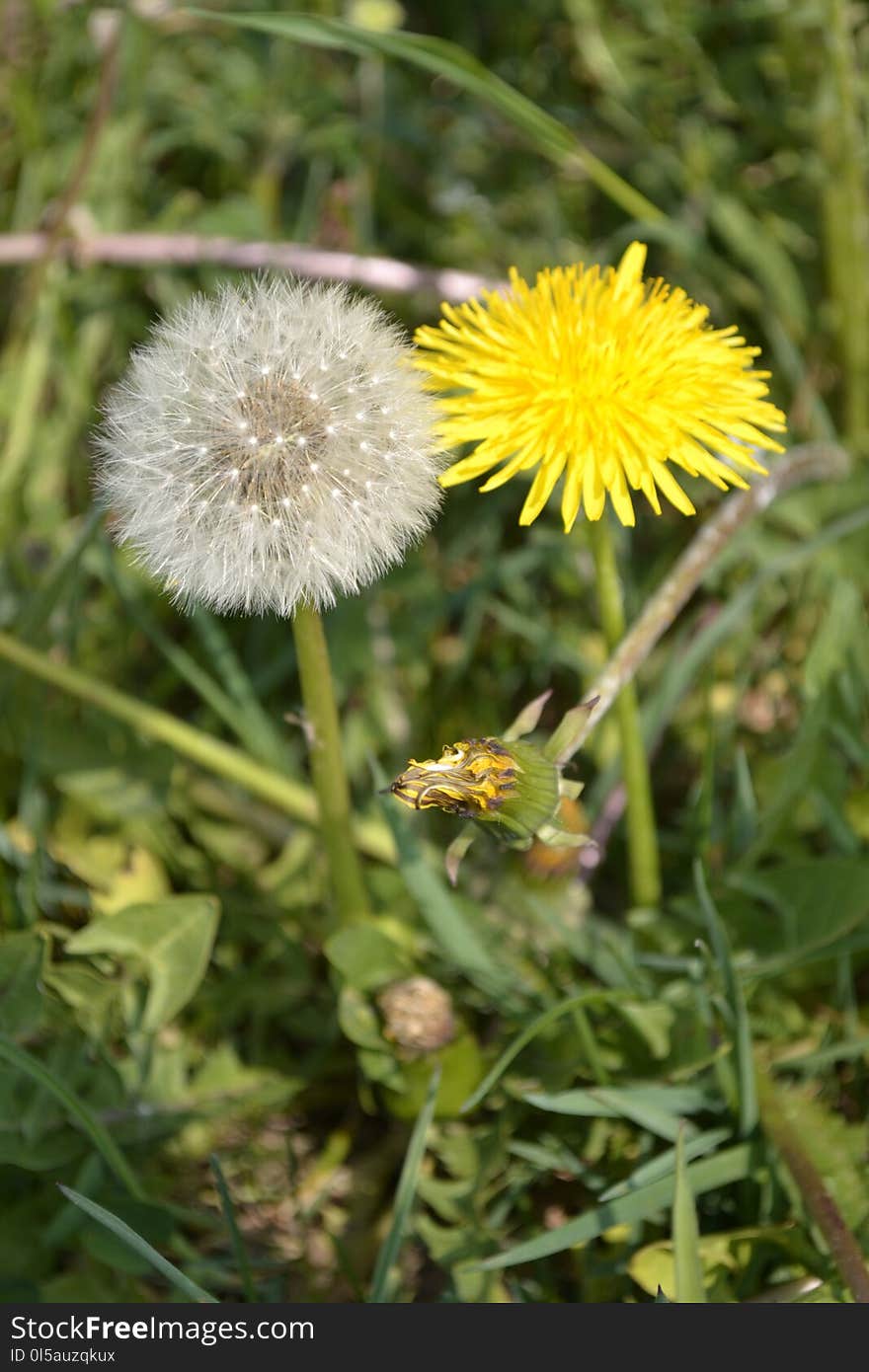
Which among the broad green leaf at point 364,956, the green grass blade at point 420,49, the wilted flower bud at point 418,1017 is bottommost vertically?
the wilted flower bud at point 418,1017

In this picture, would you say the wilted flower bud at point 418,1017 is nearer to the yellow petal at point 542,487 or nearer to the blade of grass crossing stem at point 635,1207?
the blade of grass crossing stem at point 635,1207

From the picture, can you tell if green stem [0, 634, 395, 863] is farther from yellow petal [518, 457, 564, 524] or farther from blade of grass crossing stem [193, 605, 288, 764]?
yellow petal [518, 457, 564, 524]

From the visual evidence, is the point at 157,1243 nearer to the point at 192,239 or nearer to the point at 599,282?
the point at 599,282

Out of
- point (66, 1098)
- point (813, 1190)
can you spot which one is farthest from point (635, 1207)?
point (66, 1098)

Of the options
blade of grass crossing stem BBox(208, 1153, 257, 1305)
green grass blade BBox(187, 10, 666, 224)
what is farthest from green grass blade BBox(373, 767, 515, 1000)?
green grass blade BBox(187, 10, 666, 224)

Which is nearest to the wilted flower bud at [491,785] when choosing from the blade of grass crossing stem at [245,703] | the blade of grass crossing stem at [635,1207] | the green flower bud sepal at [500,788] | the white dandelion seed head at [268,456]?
the green flower bud sepal at [500,788]

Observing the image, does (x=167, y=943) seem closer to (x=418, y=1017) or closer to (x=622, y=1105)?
(x=418, y=1017)

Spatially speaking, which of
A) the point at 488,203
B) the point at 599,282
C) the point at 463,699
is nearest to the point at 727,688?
the point at 463,699
